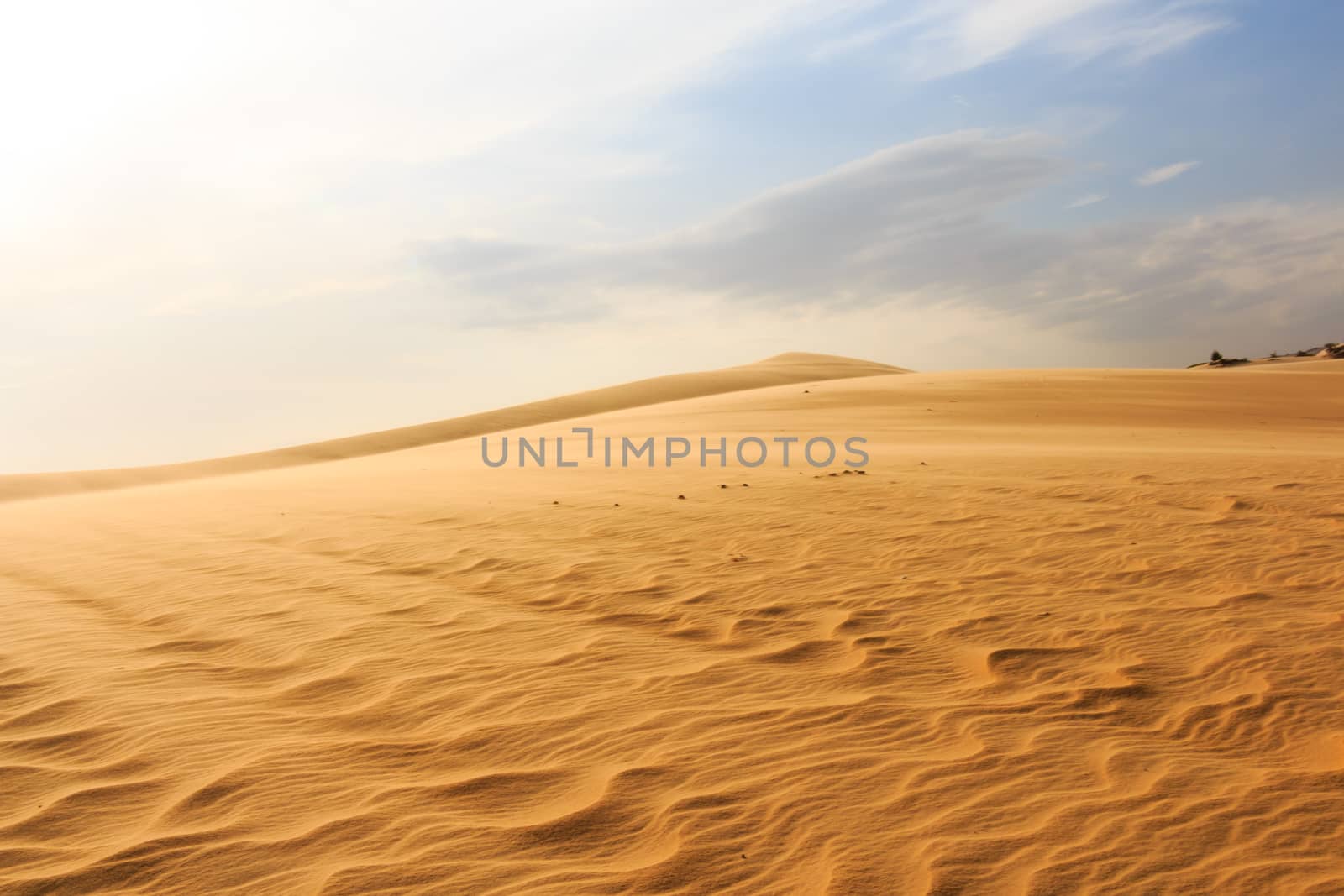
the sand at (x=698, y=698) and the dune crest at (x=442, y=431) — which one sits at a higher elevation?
the dune crest at (x=442, y=431)

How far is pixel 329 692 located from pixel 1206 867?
13.5 ft

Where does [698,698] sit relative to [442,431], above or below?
below

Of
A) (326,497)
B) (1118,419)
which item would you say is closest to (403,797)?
(326,497)

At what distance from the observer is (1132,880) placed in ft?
10.0

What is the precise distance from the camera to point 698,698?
4.66 m

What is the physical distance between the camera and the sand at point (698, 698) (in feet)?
10.5

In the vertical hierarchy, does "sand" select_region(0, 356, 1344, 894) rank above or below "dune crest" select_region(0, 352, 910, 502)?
below

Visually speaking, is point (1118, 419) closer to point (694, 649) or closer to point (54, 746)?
point (694, 649)

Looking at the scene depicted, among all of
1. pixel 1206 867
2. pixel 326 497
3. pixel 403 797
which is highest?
pixel 326 497

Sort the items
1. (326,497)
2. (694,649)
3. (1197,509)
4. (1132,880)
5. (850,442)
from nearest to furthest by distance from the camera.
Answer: (1132,880) → (694,649) → (1197,509) → (326,497) → (850,442)

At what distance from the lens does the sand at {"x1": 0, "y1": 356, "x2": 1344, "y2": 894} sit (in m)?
3.21

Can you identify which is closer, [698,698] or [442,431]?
[698,698]

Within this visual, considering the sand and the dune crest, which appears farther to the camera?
the dune crest

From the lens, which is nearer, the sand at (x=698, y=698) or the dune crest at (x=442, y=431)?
the sand at (x=698, y=698)
